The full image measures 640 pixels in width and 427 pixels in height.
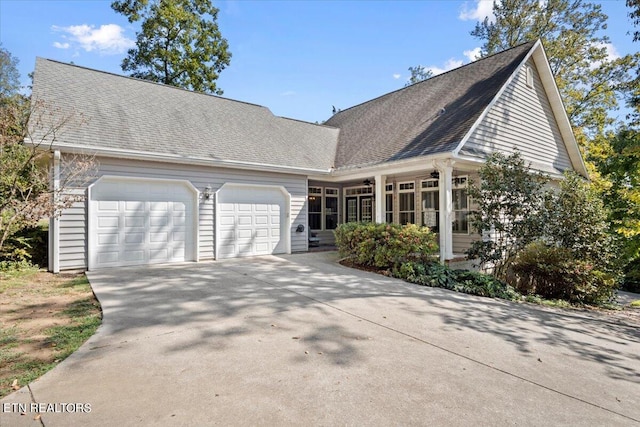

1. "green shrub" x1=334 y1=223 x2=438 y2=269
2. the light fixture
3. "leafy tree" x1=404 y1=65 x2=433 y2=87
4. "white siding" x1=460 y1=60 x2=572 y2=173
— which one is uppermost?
"leafy tree" x1=404 y1=65 x2=433 y2=87

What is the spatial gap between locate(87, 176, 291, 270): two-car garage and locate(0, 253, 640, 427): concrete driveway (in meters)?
2.80

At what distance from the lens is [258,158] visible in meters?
10.5

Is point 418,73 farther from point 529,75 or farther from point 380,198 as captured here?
point 380,198

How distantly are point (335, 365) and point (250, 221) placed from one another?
25.1 feet

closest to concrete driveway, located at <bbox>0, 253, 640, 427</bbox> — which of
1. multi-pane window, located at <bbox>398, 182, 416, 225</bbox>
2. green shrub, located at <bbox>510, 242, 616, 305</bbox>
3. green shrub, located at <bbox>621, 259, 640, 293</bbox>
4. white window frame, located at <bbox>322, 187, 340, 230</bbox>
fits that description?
green shrub, located at <bbox>510, 242, 616, 305</bbox>

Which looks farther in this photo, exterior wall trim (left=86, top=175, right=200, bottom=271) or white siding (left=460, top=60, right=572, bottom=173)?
white siding (left=460, top=60, right=572, bottom=173)

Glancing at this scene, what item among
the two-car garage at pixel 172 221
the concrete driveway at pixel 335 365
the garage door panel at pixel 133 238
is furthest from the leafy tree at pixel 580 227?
the garage door panel at pixel 133 238

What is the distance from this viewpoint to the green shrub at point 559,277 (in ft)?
24.9

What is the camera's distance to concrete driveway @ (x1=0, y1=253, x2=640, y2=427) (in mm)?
2516

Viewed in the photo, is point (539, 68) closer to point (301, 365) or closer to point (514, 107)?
point (514, 107)

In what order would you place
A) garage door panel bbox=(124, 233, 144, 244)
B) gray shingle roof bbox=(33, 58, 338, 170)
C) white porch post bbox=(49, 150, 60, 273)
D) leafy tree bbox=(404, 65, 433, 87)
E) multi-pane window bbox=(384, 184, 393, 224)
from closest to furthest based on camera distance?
white porch post bbox=(49, 150, 60, 273), garage door panel bbox=(124, 233, 144, 244), gray shingle roof bbox=(33, 58, 338, 170), multi-pane window bbox=(384, 184, 393, 224), leafy tree bbox=(404, 65, 433, 87)

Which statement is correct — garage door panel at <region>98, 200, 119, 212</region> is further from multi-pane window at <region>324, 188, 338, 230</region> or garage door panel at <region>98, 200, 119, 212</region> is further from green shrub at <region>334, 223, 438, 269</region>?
multi-pane window at <region>324, 188, 338, 230</region>

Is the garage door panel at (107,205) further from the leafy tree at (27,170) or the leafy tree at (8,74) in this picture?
the leafy tree at (8,74)

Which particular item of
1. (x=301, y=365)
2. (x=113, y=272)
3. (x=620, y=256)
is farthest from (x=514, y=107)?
(x=113, y=272)
